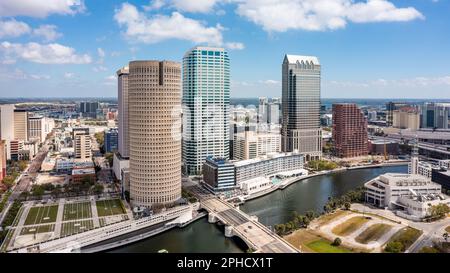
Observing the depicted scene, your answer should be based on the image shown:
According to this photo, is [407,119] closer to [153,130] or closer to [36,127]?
[153,130]


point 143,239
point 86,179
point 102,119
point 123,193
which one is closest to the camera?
point 143,239

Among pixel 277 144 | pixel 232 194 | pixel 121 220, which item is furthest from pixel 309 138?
pixel 121 220

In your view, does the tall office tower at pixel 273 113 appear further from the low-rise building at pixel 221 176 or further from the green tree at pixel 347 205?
the green tree at pixel 347 205

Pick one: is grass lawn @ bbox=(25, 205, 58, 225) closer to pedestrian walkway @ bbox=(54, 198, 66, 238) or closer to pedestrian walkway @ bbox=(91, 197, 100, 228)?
pedestrian walkway @ bbox=(54, 198, 66, 238)

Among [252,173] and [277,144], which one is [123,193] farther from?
[277,144]

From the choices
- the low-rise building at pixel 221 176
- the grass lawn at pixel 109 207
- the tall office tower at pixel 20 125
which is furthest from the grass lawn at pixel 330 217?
the tall office tower at pixel 20 125

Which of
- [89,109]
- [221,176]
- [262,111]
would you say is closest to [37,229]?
[221,176]
